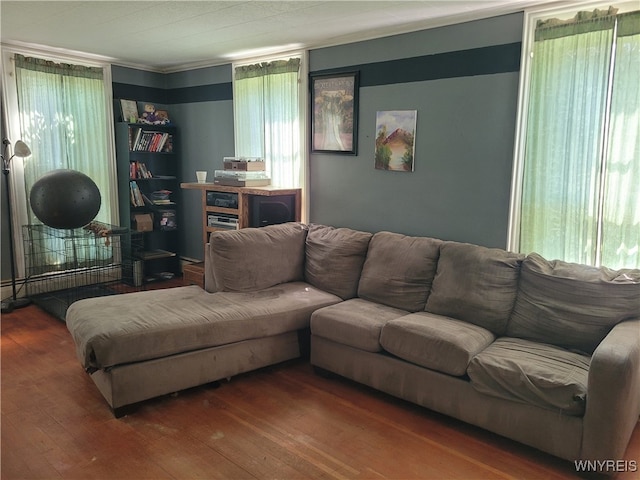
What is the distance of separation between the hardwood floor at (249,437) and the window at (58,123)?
220 centimetres

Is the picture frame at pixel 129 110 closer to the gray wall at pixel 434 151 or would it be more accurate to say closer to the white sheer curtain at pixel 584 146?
the gray wall at pixel 434 151

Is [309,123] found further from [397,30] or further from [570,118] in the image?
[570,118]

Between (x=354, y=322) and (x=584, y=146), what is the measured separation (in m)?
1.76

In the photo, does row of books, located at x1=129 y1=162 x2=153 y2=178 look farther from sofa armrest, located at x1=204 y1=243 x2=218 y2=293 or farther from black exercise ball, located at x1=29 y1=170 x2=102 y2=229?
Answer: sofa armrest, located at x1=204 y1=243 x2=218 y2=293

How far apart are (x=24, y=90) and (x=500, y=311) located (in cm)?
451

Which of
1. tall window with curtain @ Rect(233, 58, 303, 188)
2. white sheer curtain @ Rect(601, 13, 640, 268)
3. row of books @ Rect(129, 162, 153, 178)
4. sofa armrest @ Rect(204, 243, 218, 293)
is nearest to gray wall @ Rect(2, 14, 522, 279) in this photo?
tall window with curtain @ Rect(233, 58, 303, 188)

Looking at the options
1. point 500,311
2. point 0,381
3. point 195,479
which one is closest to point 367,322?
point 500,311

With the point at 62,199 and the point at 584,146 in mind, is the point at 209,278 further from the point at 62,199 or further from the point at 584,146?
the point at 584,146

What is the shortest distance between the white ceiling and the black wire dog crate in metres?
1.68

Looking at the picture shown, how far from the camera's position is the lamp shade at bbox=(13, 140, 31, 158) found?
4.26 metres

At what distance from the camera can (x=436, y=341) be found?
→ 2729mm

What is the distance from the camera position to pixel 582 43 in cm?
297

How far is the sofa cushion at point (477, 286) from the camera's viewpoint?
2975mm

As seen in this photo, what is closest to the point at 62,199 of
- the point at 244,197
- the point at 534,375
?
the point at 244,197
